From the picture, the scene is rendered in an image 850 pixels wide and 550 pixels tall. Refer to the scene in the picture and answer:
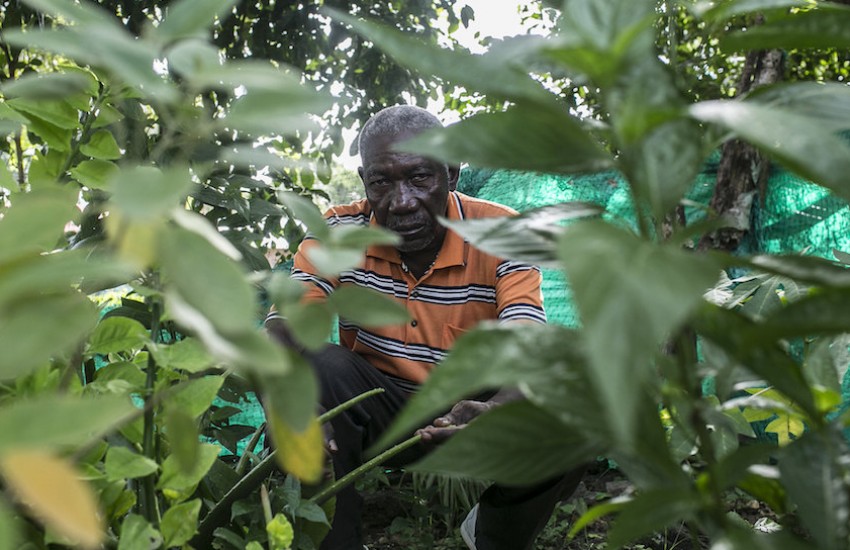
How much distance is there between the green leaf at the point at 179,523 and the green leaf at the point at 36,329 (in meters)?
0.46

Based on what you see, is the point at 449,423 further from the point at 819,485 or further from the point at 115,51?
the point at 115,51

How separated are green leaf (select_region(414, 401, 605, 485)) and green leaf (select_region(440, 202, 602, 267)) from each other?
0.09m

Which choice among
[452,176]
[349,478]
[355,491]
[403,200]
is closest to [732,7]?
[349,478]

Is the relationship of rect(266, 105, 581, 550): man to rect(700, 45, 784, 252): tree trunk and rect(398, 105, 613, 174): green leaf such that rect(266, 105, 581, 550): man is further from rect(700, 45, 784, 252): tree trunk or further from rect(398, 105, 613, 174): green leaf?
rect(398, 105, 613, 174): green leaf

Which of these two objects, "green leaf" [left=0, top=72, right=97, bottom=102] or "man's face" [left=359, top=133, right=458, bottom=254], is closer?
"green leaf" [left=0, top=72, right=97, bottom=102]

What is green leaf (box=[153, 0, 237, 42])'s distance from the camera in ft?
1.31

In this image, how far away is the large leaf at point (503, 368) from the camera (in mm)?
368

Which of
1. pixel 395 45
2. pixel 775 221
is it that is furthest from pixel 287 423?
pixel 775 221

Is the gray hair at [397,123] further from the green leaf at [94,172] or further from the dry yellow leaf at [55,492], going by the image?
the dry yellow leaf at [55,492]

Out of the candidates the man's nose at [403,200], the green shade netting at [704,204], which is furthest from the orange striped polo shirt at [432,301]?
the green shade netting at [704,204]

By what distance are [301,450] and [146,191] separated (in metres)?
0.17

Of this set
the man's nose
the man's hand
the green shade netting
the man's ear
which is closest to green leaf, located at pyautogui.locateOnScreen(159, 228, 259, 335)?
the man's hand

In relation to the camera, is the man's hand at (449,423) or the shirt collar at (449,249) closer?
the man's hand at (449,423)

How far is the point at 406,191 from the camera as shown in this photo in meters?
2.39
